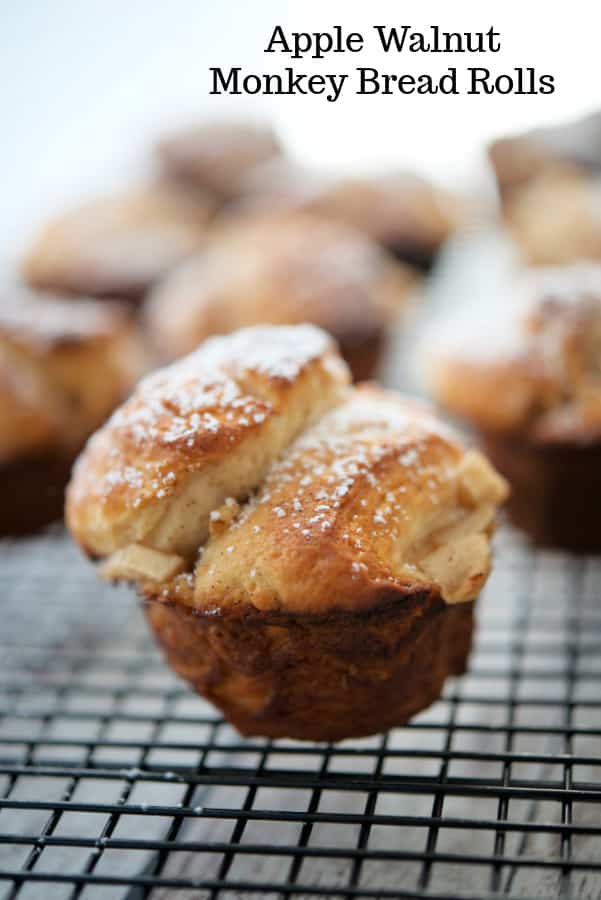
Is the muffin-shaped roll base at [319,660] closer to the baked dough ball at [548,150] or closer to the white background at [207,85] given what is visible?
the white background at [207,85]

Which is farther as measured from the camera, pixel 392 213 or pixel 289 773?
pixel 392 213

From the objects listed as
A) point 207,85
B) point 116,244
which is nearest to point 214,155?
point 116,244

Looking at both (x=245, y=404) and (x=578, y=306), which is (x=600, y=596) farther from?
(x=245, y=404)

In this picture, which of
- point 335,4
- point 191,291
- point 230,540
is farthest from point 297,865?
point 191,291

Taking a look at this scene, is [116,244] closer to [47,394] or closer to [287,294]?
[287,294]

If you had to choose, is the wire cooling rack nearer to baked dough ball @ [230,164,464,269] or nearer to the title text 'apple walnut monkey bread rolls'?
the title text 'apple walnut monkey bread rolls'

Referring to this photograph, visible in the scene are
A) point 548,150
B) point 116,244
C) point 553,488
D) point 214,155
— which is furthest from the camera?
point 214,155

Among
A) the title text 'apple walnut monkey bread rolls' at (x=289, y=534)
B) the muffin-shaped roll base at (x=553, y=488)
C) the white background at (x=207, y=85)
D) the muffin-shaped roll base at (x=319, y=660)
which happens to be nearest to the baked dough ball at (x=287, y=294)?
the white background at (x=207, y=85)
